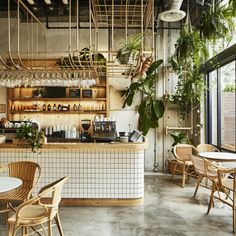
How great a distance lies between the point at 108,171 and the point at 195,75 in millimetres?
3360

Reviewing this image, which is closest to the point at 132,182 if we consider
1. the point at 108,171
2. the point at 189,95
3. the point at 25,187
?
the point at 108,171

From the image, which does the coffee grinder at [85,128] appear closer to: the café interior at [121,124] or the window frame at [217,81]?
the café interior at [121,124]

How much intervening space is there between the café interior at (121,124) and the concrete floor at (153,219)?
0.02 meters

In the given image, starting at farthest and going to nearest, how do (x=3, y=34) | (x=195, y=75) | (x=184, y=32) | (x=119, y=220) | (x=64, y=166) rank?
(x=3, y=34)
(x=195, y=75)
(x=184, y=32)
(x=64, y=166)
(x=119, y=220)

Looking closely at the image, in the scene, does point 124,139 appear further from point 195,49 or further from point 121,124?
point 121,124

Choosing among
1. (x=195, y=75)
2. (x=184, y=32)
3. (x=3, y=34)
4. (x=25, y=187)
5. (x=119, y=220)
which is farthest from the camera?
(x=3, y=34)

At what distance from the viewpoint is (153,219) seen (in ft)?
13.5

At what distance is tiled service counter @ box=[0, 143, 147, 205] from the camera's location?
4.63 m

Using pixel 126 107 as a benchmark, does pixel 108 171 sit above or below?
below

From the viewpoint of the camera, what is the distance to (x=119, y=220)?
4.07 meters

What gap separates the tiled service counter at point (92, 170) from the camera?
15.2 ft

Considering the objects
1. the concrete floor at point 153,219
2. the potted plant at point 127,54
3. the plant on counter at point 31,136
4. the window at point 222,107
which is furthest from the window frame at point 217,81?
the plant on counter at point 31,136

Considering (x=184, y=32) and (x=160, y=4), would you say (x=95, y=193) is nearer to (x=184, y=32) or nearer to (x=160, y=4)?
(x=184, y=32)

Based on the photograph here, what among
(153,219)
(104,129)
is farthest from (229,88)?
(153,219)
